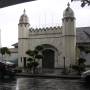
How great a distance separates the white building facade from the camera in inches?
1645

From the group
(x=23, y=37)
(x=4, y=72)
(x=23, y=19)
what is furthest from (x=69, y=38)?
(x=4, y=72)

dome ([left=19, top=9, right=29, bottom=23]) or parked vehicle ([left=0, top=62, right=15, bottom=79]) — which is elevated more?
dome ([left=19, top=9, right=29, bottom=23])

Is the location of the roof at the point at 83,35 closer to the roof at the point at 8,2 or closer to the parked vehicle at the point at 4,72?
the parked vehicle at the point at 4,72

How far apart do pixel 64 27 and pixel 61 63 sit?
5206 mm

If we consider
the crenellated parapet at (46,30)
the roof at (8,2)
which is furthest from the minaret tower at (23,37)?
the roof at (8,2)

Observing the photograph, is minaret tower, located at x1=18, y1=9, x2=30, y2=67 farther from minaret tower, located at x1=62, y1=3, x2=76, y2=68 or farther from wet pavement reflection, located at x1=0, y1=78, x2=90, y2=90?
wet pavement reflection, located at x1=0, y1=78, x2=90, y2=90

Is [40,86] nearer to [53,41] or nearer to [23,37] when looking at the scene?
[53,41]

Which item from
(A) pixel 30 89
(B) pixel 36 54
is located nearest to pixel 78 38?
(B) pixel 36 54

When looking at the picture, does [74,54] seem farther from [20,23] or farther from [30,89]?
[30,89]

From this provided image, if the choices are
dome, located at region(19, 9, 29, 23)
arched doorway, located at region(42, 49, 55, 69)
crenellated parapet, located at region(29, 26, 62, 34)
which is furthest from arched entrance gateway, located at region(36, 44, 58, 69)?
dome, located at region(19, 9, 29, 23)

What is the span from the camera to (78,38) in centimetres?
4578

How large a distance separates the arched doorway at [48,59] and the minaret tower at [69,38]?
8.05ft

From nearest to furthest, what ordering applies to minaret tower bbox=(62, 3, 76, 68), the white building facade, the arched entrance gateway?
minaret tower bbox=(62, 3, 76, 68) → the white building facade → the arched entrance gateway

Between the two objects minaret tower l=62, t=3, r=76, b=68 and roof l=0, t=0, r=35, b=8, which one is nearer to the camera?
roof l=0, t=0, r=35, b=8
